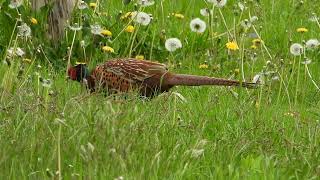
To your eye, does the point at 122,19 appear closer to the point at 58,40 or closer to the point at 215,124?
the point at 58,40

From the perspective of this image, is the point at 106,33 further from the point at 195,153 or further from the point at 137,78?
the point at 195,153

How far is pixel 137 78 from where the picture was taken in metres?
6.52

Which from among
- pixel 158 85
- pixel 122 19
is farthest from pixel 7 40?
pixel 158 85

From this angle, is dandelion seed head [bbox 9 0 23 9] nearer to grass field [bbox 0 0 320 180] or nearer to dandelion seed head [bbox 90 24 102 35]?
grass field [bbox 0 0 320 180]

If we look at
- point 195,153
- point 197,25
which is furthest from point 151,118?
point 197,25

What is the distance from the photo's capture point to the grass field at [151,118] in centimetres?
444

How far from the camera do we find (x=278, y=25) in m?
9.26

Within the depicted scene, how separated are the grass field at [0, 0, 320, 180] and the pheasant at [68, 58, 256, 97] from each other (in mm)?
130

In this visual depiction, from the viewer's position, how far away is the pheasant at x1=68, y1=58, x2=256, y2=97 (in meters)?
6.48

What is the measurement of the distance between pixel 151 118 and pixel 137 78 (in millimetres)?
1250

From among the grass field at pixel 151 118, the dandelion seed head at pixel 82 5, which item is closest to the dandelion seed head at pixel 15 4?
the grass field at pixel 151 118

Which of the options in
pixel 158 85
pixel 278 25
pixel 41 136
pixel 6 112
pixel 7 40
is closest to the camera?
pixel 41 136

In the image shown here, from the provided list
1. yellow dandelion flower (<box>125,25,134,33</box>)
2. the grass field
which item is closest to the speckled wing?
the grass field

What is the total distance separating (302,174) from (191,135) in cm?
75
